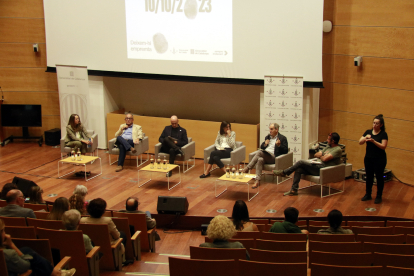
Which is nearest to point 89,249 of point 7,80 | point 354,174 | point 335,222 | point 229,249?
point 229,249

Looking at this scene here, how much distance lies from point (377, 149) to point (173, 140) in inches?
143

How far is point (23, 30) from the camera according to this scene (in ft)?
34.1

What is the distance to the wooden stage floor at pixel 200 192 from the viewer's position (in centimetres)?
662

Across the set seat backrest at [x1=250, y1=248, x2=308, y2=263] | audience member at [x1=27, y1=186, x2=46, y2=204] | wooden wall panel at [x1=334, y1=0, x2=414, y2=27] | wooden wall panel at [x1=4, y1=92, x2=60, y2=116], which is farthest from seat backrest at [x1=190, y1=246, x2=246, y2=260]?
wooden wall panel at [x1=4, y1=92, x2=60, y2=116]

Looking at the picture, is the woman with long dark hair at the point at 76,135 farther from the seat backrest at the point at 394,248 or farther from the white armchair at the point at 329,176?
the seat backrest at the point at 394,248

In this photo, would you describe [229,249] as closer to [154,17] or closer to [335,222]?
[335,222]

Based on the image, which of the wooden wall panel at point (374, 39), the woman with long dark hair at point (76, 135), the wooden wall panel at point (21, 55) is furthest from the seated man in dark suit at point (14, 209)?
the wooden wall panel at point (21, 55)

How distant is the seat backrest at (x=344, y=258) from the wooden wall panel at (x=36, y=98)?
340 inches

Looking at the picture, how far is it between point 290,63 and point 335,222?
4.39m

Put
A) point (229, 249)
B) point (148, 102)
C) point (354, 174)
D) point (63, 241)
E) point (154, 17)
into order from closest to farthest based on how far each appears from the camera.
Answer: point (229, 249) → point (63, 241) → point (354, 174) → point (154, 17) → point (148, 102)

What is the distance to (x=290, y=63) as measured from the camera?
812cm

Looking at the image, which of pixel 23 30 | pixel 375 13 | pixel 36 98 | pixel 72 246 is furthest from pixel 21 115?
pixel 375 13

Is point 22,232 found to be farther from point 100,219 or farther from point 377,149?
point 377,149

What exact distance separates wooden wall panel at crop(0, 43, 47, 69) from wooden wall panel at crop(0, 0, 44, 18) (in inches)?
26.2
